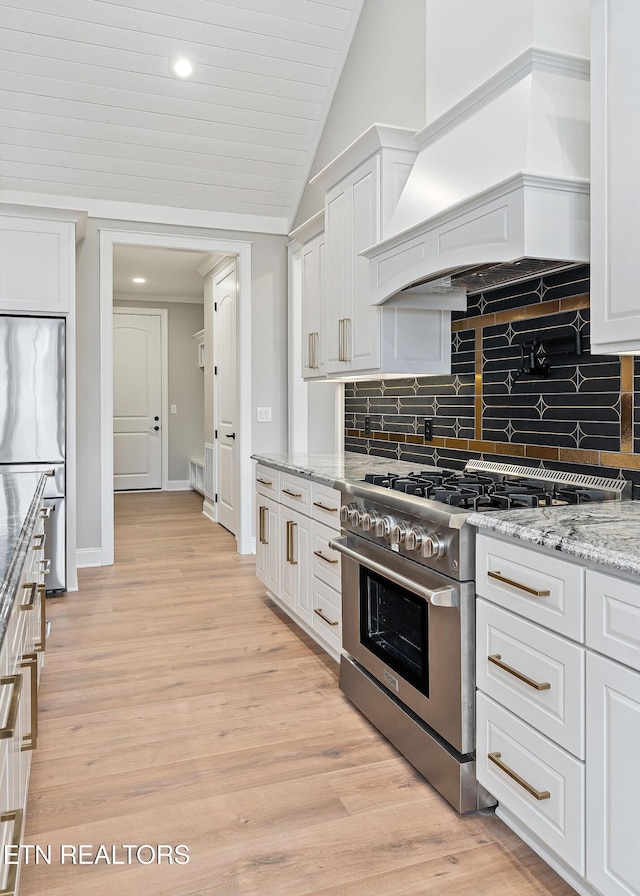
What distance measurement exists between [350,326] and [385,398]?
2.07 ft

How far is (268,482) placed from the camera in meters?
3.91

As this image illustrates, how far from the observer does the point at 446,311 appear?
3164 mm

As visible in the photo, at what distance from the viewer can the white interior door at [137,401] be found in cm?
930

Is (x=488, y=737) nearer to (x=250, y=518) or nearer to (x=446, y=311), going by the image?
(x=446, y=311)

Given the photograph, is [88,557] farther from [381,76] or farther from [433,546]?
[381,76]

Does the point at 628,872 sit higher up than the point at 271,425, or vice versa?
the point at 271,425

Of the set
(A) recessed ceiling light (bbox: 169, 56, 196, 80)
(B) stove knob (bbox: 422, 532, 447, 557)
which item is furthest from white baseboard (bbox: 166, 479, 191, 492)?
(B) stove knob (bbox: 422, 532, 447, 557)

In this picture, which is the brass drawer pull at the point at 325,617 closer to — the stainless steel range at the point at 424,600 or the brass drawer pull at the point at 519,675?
the stainless steel range at the point at 424,600

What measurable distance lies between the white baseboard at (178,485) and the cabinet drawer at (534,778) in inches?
316

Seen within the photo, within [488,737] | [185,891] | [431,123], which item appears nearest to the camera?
[185,891]

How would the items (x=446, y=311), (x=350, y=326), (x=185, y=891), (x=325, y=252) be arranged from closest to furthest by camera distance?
(x=185, y=891)
(x=446, y=311)
(x=350, y=326)
(x=325, y=252)

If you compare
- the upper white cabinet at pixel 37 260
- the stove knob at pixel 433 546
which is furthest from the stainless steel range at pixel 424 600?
the upper white cabinet at pixel 37 260

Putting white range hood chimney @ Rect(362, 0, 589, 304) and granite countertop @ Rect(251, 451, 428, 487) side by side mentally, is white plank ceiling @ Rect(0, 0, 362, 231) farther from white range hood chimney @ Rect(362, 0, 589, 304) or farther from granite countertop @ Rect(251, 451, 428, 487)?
granite countertop @ Rect(251, 451, 428, 487)

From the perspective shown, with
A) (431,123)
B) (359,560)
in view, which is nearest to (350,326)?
(431,123)
